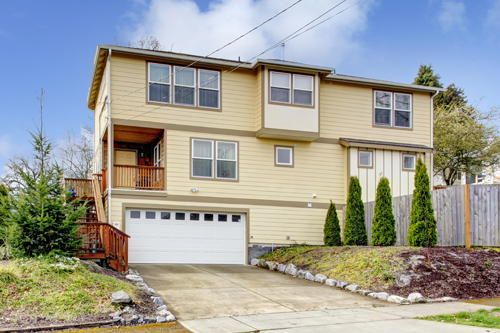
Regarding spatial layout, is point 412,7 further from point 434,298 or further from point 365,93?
point 434,298

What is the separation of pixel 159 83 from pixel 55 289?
29.7ft

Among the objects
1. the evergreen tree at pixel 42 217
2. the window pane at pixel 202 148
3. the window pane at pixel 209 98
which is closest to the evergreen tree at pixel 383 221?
the window pane at pixel 202 148

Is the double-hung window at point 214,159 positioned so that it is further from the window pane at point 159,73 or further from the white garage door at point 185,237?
the window pane at point 159,73

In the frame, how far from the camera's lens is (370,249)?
12688mm

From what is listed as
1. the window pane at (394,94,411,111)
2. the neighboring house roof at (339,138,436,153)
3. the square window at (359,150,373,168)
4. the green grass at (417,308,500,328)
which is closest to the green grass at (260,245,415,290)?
the green grass at (417,308,500,328)

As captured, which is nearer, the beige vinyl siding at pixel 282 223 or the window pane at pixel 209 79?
the window pane at pixel 209 79

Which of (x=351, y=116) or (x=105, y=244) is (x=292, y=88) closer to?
(x=351, y=116)

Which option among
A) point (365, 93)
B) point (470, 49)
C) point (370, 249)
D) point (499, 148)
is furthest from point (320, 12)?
point (499, 148)

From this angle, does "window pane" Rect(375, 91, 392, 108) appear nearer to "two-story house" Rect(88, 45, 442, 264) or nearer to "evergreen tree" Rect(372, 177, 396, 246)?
"two-story house" Rect(88, 45, 442, 264)

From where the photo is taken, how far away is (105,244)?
468 inches

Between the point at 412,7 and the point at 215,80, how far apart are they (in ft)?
23.1

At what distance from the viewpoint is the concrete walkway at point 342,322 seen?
7.20 metres

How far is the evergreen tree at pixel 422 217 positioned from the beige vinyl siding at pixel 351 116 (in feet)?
17.3

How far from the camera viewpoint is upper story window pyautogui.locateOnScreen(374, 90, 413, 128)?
18438mm
